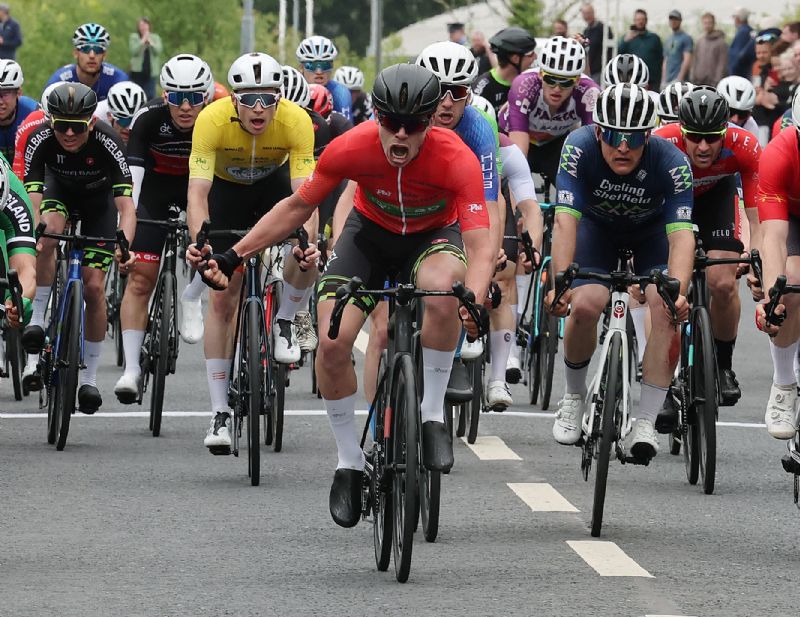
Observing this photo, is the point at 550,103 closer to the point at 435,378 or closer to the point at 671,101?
the point at 671,101

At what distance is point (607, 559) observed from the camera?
8727 millimetres

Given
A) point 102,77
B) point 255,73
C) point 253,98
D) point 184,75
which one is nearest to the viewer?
point 255,73

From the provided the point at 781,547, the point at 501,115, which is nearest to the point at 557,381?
the point at 501,115

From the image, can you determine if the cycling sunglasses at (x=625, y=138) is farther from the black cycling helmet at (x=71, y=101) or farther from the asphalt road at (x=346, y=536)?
the black cycling helmet at (x=71, y=101)

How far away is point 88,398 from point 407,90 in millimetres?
4653

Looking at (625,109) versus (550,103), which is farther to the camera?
(550,103)

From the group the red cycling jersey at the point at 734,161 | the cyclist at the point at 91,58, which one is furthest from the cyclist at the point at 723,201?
the cyclist at the point at 91,58

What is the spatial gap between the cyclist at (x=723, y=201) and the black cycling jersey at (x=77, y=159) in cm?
333

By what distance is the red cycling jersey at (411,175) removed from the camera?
881 cm

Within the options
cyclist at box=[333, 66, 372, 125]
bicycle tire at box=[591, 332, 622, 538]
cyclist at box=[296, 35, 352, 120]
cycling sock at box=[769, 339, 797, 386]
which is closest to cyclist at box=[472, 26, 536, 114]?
cyclist at box=[296, 35, 352, 120]

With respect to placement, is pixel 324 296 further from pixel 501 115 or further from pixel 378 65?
pixel 378 65

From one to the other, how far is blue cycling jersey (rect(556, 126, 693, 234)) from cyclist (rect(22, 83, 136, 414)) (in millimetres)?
3168

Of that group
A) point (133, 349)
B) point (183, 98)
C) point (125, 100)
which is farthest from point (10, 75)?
point (133, 349)

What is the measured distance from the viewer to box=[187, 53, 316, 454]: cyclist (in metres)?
11.4
